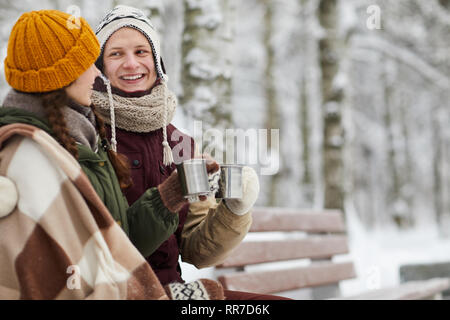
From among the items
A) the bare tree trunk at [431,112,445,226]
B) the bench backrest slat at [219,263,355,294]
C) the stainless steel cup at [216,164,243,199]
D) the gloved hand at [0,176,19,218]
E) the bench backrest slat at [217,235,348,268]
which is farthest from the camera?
the bare tree trunk at [431,112,445,226]

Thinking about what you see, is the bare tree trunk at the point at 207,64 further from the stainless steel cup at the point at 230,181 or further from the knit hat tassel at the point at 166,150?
the stainless steel cup at the point at 230,181

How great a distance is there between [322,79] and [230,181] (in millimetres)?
6199

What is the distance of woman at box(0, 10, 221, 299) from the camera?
5.74 feet

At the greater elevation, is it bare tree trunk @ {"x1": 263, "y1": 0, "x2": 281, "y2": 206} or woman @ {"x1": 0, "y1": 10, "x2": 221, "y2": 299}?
bare tree trunk @ {"x1": 263, "y1": 0, "x2": 281, "y2": 206}

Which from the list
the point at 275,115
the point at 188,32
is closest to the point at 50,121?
the point at 188,32

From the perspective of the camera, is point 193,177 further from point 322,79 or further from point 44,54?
point 322,79

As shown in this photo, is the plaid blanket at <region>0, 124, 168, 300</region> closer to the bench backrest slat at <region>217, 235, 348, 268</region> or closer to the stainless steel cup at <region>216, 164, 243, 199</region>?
the stainless steel cup at <region>216, 164, 243, 199</region>

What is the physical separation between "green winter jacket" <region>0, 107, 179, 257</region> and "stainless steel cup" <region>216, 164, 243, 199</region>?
0.23 metres

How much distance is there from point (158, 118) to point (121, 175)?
0.42 meters

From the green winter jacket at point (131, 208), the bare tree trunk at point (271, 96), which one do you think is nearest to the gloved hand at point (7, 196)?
the green winter jacket at point (131, 208)

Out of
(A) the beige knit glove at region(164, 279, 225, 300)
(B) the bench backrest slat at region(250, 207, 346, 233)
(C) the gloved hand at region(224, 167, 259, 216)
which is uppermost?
(C) the gloved hand at region(224, 167, 259, 216)

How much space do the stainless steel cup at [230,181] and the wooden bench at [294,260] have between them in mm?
1212

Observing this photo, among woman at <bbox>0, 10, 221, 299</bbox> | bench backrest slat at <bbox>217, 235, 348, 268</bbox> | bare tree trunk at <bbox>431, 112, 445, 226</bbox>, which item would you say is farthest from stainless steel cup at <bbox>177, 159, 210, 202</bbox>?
bare tree trunk at <bbox>431, 112, 445, 226</bbox>

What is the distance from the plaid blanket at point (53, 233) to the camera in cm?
174
